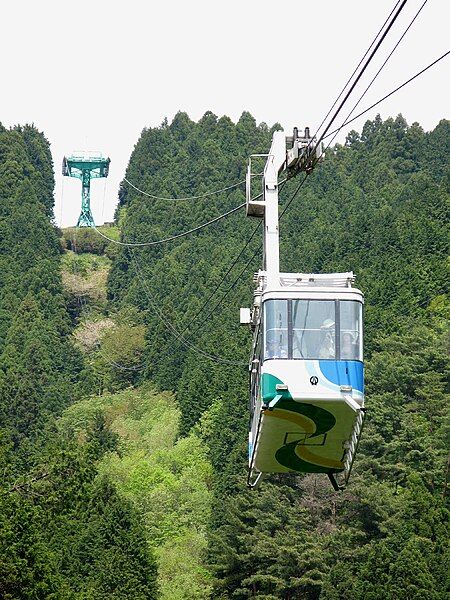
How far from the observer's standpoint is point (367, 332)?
228 ft

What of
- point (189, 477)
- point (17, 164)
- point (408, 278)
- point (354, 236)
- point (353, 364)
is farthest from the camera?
point (17, 164)

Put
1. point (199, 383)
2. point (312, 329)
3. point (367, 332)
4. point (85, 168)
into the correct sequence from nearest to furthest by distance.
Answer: point (312, 329) → point (367, 332) → point (199, 383) → point (85, 168)

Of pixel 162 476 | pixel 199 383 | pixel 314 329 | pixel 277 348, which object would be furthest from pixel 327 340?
pixel 199 383

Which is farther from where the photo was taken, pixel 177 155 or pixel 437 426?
pixel 177 155

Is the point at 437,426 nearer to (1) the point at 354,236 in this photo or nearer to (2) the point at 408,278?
(2) the point at 408,278

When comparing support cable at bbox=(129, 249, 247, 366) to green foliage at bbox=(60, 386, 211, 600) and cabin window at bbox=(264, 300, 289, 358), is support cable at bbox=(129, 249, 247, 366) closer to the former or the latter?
green foliage at bbox=(60, 386, 211, 600)

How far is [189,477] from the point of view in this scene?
2813 inches

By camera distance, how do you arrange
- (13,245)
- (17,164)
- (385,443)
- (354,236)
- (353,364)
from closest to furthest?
(353,364), (385,443), (354,236), (13,245), (17,164)

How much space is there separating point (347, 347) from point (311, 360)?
59cm

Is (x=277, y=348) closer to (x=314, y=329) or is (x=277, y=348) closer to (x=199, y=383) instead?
(x=314, y=329)

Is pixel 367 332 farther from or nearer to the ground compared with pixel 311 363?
nearer to the ground

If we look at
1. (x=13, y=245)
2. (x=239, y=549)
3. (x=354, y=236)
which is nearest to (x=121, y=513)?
(x=239, y=549)

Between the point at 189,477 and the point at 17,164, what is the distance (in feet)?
215

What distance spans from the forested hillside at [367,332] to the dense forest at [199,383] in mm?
121
